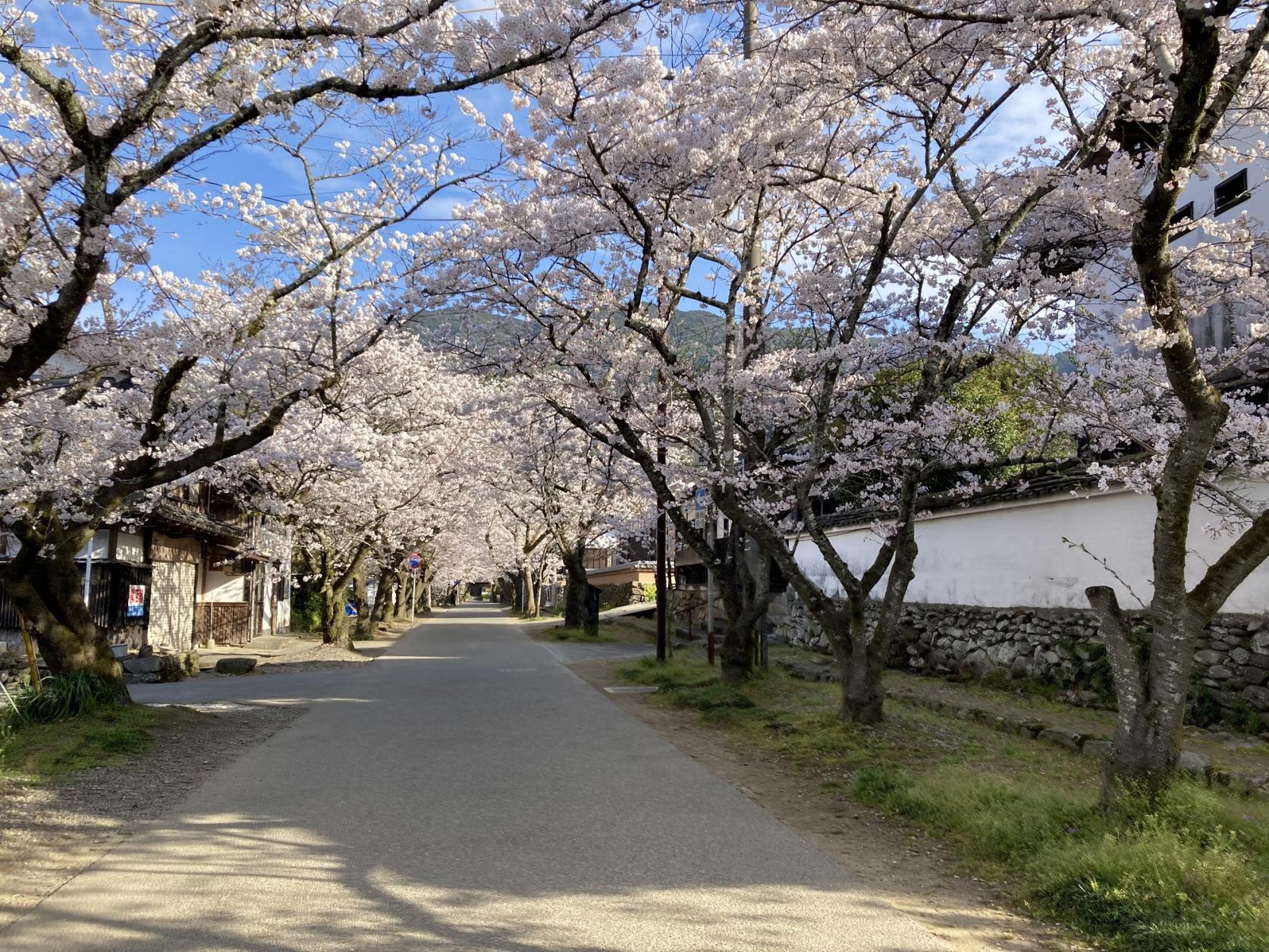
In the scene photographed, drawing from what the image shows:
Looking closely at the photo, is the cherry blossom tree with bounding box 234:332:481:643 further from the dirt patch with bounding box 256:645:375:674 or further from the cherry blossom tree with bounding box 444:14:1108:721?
the cherry blossom tree with bounding box 444:14:1108:721

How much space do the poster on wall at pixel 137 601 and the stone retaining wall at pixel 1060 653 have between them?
54.1 ft

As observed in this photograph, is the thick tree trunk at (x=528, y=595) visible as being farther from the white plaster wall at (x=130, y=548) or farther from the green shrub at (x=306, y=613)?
the white plaster wall at (x=130, y=548)

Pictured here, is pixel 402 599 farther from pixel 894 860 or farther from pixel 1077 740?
pixel 894 860

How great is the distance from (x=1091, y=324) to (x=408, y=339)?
53.8 feet

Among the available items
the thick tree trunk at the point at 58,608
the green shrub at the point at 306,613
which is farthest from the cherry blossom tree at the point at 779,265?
the green shrub at the point at 306,613

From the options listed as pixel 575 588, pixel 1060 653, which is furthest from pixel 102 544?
pixel 1060 653

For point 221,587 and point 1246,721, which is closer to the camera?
point 1246,721

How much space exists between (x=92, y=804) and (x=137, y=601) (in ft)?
54.9

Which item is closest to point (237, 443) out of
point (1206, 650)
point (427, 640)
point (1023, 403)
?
point (1023, 403)

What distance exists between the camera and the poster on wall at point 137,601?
21469 millimetres

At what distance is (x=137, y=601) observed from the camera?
21.7 meters

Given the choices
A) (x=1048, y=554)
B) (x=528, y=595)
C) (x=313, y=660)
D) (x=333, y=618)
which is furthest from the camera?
(x=528, y=595)

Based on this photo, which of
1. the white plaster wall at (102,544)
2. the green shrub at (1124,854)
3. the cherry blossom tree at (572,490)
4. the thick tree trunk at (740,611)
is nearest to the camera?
the green shrub at (1124,854)

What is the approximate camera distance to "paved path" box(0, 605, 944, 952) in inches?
167
